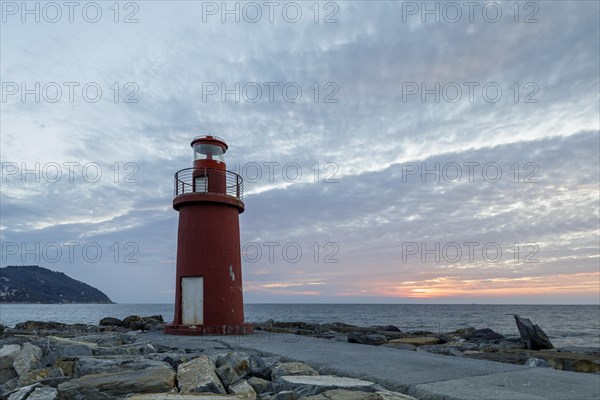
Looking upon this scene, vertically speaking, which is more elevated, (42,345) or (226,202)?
(226,202)

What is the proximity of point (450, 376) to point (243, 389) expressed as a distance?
7.67 ft

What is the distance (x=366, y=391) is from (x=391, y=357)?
2.36 m

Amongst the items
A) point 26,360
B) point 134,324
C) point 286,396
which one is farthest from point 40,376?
point 134,324

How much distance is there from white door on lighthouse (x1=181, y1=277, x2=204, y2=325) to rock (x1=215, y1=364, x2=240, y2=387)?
237 inches

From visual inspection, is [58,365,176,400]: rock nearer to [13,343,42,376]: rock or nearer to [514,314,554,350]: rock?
[13,343,42,376]: rock

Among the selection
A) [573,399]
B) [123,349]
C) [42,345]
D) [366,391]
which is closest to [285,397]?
[366,391]

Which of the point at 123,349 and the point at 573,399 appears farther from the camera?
the point at 123,349

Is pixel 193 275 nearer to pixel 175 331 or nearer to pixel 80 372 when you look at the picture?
pixel 175 331

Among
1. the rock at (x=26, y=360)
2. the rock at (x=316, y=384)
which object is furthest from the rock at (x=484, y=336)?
the rock at (x=26, y=360)

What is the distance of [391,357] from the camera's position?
6734 millimetres

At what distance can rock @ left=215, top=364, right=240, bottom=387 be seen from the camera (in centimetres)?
513

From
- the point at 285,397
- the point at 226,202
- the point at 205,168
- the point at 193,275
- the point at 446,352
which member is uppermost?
the point at 205,168

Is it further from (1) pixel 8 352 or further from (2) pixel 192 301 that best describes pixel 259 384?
(2) pixel 192 301

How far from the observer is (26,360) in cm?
621
